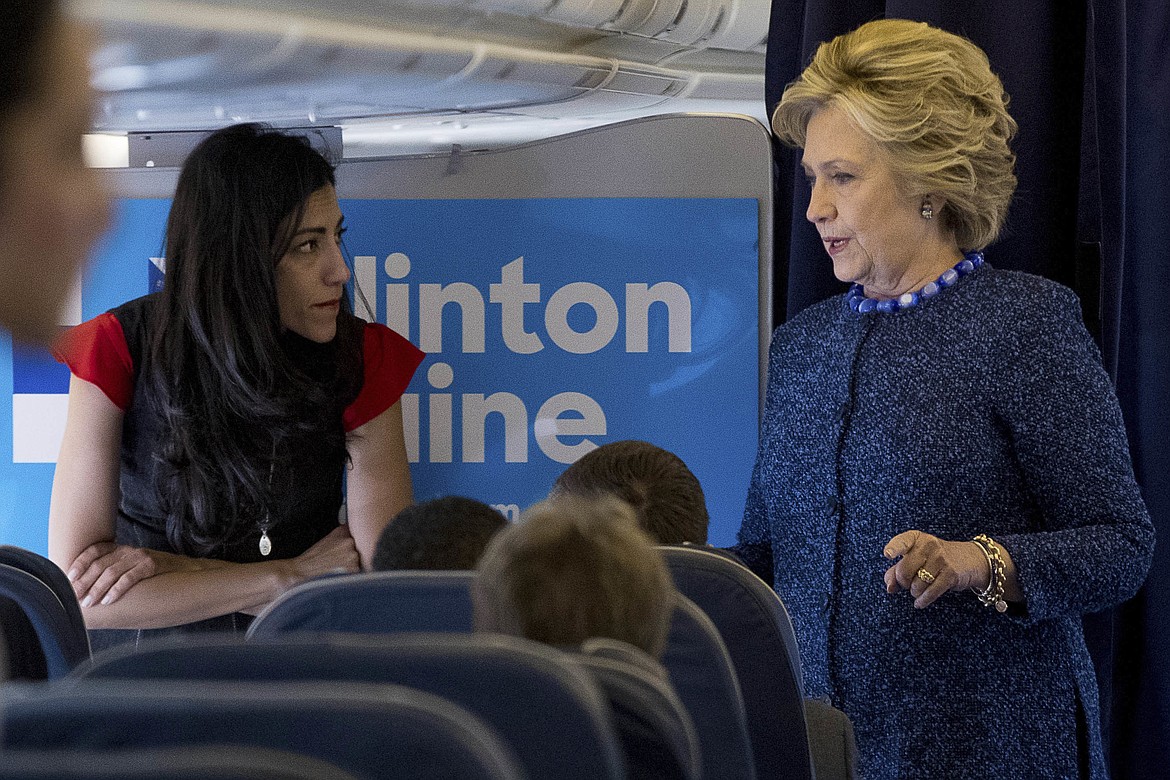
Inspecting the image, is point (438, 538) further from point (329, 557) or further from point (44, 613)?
point (329, 557)

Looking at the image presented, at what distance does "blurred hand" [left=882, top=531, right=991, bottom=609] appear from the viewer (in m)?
1.45

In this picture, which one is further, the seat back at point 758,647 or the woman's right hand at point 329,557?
the woman's right hand at point 329,557

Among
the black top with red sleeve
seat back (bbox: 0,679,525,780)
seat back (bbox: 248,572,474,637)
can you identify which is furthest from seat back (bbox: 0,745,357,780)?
the black top with red sleeve

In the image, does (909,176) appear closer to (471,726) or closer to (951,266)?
(951,266)

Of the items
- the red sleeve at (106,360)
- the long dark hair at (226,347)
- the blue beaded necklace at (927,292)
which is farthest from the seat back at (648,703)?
the red sleeve at (106,360)

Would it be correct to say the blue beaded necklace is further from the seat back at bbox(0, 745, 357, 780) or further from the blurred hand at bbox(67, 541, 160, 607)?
the seat back at bbox(0, 745, 357, 780)

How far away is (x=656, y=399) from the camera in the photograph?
8.31 ft

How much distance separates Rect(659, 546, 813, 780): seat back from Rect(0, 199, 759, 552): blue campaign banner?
1255 mm

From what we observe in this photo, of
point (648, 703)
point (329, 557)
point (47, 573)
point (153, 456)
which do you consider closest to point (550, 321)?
point (329, 557)

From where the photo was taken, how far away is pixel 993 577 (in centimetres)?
150

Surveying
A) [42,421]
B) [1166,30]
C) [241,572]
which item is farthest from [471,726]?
[1166,30]

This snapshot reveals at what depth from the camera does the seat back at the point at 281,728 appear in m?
0.61

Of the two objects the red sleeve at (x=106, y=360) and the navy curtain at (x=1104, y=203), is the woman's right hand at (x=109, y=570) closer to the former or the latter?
the red sleeve at (x=106, y=360)

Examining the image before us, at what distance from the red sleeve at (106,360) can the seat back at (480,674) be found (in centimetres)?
133
